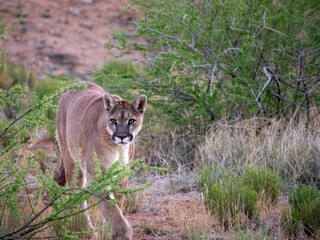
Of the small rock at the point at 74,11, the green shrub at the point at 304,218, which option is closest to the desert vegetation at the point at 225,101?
the green shrub at the point at 304,218

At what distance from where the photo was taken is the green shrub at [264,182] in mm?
6405

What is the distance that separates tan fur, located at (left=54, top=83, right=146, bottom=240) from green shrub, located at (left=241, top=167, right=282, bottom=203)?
1.59m

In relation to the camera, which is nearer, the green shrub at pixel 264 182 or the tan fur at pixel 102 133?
the tan fur at pixel 102 133

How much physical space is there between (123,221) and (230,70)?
3917 millimetres

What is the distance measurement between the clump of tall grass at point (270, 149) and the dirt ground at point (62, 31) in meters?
11.6

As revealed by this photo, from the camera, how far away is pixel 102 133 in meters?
5.63

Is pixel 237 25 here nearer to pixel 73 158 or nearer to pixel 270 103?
pixel 270 103

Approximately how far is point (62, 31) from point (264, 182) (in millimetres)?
18523

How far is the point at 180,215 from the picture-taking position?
5.98 metres

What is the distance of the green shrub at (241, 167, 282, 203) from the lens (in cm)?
641

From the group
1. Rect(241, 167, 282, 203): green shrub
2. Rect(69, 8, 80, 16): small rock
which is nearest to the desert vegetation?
Rect(241, 167, 282, 203): green shrub

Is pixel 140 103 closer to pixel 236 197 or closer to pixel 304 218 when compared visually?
pixel 236 197

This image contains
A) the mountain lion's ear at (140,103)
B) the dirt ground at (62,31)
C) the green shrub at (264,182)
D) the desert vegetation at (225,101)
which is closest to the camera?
the mountain lion's ear at (140,103)

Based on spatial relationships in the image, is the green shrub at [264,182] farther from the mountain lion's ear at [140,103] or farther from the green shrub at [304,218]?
the mountain lion's ear at [140,103]
